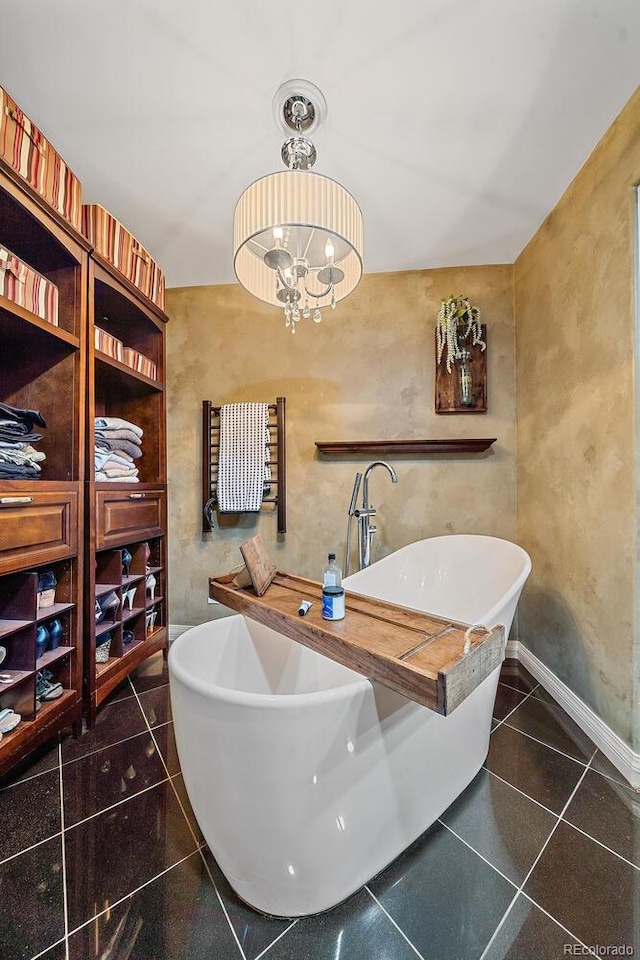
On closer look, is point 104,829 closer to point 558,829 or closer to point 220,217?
point 558,829

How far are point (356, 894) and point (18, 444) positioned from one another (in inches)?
72.8

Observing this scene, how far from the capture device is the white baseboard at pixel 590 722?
1.45m

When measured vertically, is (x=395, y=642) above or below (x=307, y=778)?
above

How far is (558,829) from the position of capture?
123 cm

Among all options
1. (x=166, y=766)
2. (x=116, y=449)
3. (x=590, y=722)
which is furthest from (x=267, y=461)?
(x=590, y=722)

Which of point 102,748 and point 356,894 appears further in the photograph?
point 102,748

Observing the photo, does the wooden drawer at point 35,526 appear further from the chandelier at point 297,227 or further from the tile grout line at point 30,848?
the chandelier at point 297,227

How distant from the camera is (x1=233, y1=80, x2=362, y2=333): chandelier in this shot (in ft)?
3.93

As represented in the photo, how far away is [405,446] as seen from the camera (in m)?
2.49

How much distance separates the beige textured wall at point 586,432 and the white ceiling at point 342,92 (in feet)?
0.86

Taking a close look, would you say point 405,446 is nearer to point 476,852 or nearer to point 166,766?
point 476,852

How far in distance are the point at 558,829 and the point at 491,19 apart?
8.54ft

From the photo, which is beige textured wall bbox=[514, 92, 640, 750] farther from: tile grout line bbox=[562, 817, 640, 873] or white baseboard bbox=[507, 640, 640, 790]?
tile grout line bbox=[562, 817, 640, 873]

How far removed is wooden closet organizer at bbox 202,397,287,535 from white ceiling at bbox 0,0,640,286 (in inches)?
45.3
